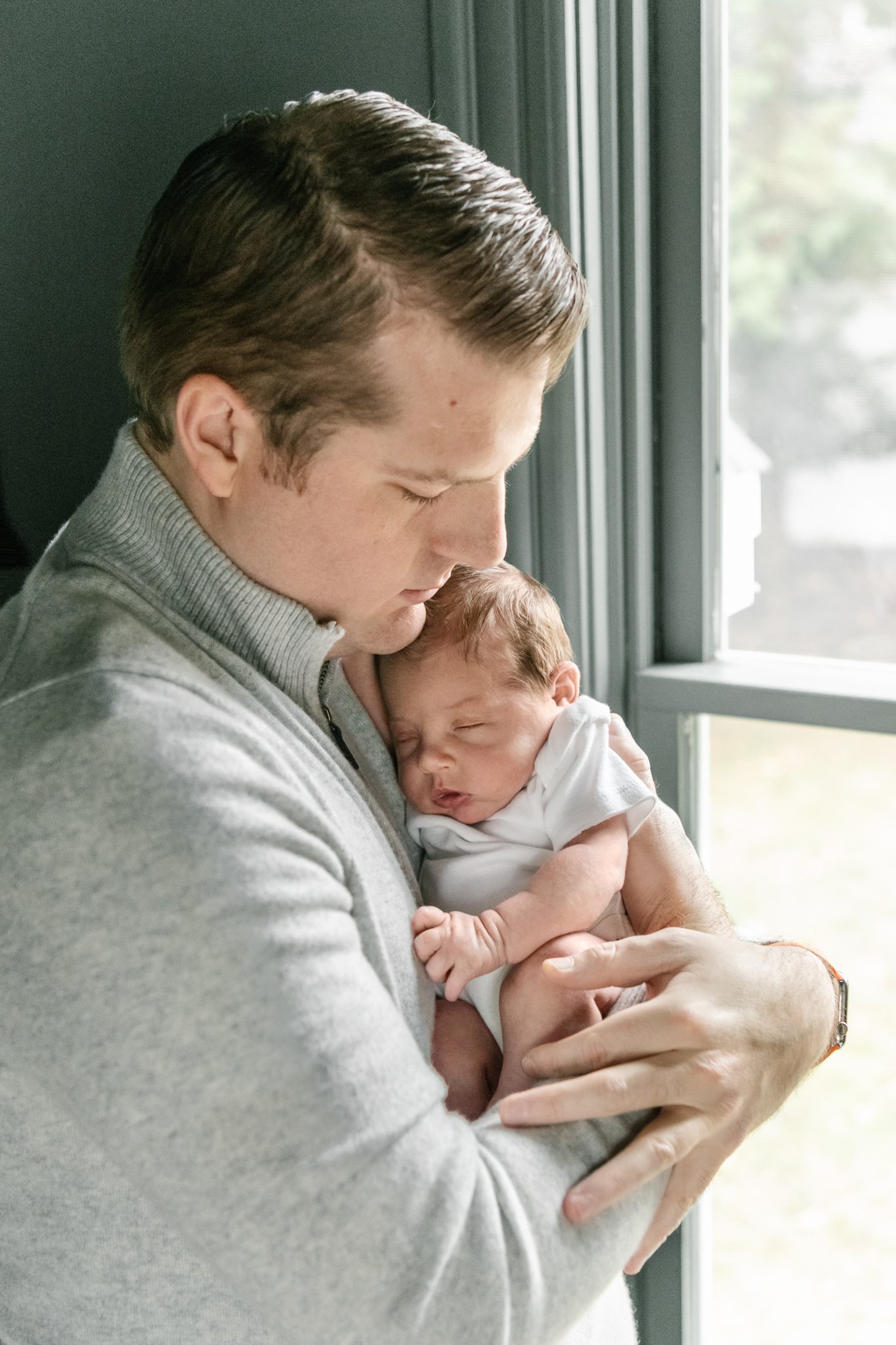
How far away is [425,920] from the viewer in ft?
3.92

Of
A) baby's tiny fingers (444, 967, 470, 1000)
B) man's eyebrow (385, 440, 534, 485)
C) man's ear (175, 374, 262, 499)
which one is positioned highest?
man's ear (175, 374, 262, 499)

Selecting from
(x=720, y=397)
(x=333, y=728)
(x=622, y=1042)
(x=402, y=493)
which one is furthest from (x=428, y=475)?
(x=720, y=397)

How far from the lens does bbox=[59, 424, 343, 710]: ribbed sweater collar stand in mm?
1081

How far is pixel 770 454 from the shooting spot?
1.73m

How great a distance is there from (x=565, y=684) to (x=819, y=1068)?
0.85 m

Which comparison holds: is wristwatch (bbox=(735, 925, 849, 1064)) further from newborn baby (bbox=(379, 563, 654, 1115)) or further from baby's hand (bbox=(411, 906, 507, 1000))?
baby's hand (bbox=(411, 906, 507, 1000))

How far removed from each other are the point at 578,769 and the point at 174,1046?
0.67m

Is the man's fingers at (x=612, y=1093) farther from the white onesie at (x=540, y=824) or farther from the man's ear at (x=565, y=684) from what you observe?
the man's ear at (x=565, y=684)

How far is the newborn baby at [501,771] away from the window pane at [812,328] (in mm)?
473

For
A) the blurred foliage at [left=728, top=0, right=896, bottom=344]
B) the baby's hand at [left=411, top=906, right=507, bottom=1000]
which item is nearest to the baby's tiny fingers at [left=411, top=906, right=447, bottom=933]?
the baby's hand at [left=411, top=906, right=507, bottom=1000]

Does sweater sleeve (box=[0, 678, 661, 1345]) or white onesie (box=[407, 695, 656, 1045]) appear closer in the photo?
sweater sleeve (box=[0, 678, 661, 1345])

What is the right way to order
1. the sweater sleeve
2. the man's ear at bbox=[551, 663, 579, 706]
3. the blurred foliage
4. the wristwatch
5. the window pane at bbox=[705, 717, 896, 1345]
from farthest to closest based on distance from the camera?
1. the window pane at bbox=[705, 717, 896, 1345]
2. the blurred foliage
3. the man's ear at bbox=[551, 663, 579, 706]
4. the wristwatch
5. the sweater sleeve

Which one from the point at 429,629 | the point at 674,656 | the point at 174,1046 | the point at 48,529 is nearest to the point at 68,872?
the point at 174,1046

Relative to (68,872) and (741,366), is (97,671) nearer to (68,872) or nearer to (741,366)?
(68,872)
